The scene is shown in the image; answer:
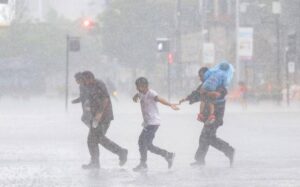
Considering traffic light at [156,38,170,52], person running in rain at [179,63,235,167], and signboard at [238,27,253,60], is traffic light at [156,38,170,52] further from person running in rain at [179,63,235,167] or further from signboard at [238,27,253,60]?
person running in rain at [179,63,235,167]

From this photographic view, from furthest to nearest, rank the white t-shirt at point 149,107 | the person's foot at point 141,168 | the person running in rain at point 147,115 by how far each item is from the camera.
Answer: the white t-shirt at point 149,107 < the person running in rain at point 147,115 < the person's foot at point 141,168

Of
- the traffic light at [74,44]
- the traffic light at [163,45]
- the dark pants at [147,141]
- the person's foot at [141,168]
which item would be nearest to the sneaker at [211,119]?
the dark pants at [147,141]

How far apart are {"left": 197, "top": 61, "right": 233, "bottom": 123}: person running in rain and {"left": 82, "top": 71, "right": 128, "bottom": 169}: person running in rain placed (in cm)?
144

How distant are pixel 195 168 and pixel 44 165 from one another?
8.19ft

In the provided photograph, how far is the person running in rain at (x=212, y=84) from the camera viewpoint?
15.3 meters

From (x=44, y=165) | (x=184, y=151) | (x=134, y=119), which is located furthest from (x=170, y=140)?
(x=134, y=119)

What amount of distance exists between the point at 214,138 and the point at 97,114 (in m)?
1.97

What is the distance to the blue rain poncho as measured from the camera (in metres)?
15.4

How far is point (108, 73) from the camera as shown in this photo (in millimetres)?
110562

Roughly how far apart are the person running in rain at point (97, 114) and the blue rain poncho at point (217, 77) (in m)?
1.58

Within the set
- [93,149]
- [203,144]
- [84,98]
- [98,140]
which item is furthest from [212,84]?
[84,98]

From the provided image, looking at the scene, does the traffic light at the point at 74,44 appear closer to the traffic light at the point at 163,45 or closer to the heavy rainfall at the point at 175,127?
the heavy rainfall at the point at 175,127

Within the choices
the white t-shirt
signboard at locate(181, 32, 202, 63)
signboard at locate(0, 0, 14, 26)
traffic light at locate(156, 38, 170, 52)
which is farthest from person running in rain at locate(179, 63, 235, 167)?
signboard at locate(181, 32, 202, 63)

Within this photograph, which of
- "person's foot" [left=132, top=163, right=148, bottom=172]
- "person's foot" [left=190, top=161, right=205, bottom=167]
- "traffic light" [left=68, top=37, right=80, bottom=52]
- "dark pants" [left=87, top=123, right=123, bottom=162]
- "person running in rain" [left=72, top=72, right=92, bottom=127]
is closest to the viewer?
"person's foot" [left=132, top=163, right=148, bottom=172]
